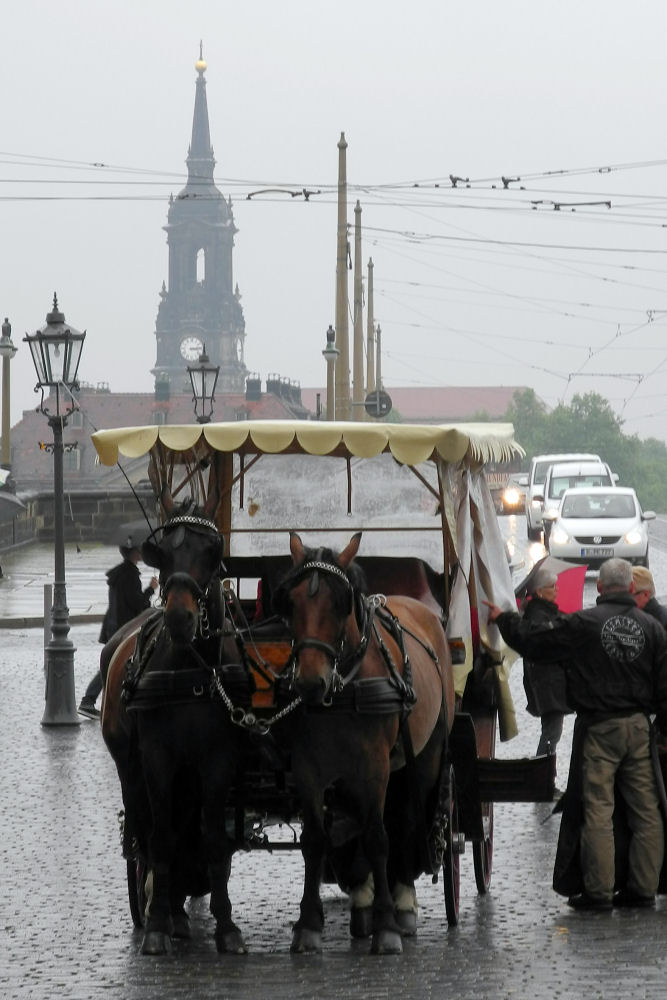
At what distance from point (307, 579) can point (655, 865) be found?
268cm

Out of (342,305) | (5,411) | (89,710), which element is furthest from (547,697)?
(5,411)

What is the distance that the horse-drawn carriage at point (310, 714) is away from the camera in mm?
7629

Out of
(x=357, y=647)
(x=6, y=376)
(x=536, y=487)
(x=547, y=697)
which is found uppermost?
(x=6, y=376)

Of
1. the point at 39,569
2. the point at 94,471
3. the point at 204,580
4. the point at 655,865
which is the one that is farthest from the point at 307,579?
the point at 94,471

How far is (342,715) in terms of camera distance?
764 centimetres

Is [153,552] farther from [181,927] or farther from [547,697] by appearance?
[547,697]

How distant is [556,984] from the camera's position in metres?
7.17

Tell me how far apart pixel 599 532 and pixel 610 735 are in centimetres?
2517

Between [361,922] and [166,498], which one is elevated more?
[166,498]

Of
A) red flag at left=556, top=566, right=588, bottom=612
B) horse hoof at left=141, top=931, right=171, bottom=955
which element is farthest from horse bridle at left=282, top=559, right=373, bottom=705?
red flag at left=556, top=566, right=588, bottom=612

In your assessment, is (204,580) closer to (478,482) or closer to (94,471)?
(478,482)

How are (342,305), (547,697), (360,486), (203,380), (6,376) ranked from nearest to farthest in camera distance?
(360,486) → (547,697) → (203,380) → (342,305) → (6,376)

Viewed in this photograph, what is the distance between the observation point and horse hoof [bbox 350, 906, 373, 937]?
8180mm

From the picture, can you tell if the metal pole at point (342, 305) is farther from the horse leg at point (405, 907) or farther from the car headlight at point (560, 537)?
the horse leg at point (405, 907)
